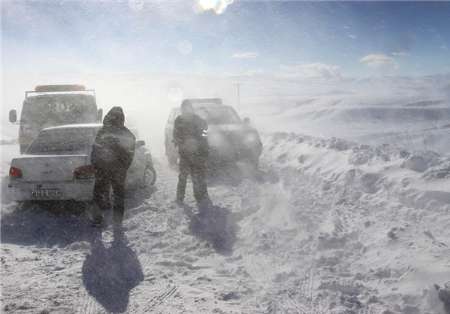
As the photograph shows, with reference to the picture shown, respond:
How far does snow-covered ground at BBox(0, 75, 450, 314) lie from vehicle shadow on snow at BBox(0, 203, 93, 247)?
19mm

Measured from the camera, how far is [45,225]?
21.0 feet

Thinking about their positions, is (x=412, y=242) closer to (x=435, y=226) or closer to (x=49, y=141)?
(x=435, y=226)

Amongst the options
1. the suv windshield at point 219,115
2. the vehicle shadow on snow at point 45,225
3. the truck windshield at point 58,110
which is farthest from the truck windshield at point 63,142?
the suv windshield at point 219,115

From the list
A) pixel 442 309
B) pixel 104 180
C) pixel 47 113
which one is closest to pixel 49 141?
pixel 104 180

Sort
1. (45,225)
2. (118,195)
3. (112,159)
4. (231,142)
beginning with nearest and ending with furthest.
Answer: (112,159) < (118,195) < (45,225) < (231,142)

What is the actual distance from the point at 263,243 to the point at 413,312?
88.5 inches

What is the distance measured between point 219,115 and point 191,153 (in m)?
4.34

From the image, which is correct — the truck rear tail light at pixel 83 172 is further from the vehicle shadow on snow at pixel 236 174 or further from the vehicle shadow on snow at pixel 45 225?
the vehicle shadow on snow at pixel 236 174

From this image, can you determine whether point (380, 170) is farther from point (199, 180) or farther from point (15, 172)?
point (15, 172)

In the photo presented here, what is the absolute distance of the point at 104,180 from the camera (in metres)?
6.14

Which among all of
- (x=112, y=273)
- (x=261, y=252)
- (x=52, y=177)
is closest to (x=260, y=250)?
(x=261, y=252)

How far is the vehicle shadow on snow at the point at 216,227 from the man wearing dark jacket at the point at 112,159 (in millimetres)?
1224

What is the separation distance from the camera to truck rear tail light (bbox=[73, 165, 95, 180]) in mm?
6656

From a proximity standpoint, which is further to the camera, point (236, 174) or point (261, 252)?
point (236, 174)
